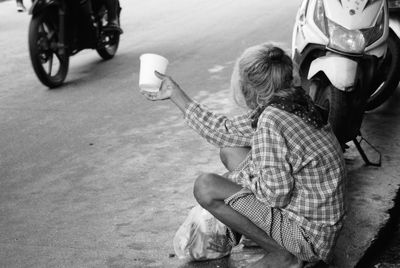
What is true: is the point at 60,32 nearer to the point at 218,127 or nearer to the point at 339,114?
the point at 339,114

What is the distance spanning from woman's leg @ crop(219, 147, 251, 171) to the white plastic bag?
32cm

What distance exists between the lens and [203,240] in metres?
3.13

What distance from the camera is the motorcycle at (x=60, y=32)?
20.8 feet

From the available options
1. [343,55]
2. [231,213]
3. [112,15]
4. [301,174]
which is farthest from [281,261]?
[112,15]

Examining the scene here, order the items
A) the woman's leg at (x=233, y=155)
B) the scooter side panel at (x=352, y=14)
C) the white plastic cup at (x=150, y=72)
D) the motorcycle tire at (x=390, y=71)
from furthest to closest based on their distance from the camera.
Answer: the motorcycle tire at (x=390, y=71) → the scooter side panel at (x=352, y=14) → the woman's leg at (x=233, y=155) → the white plastic cup at (x=150, y=72)

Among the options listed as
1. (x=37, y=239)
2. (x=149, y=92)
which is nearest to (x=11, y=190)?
(x=37, y=239)

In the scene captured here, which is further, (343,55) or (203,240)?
(343,55)

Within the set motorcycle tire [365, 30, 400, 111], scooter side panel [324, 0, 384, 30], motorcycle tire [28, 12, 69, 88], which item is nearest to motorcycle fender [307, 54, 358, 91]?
scooter side panel [324, 0, 384, 30]

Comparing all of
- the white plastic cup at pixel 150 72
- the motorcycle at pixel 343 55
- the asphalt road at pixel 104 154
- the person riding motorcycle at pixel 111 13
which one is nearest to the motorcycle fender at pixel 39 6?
the asphalt road at pixel 104 154

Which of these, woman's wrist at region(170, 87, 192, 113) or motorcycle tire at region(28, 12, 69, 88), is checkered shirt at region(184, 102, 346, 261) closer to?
woman's wrist at region(170, 87, 192, 113)

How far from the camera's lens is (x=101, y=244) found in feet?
11.1

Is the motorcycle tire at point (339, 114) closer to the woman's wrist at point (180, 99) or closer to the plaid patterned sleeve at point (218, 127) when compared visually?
the plaid patterned sleeve at point (218, 127)

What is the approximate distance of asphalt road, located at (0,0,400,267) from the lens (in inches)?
135

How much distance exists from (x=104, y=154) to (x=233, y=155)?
64.7 inches
